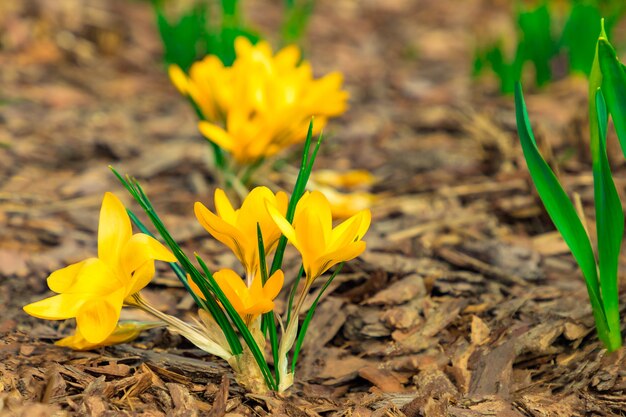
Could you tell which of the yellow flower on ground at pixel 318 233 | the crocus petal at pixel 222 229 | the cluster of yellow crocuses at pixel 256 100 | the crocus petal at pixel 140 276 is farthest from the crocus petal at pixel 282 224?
the cluster of yellow crocuses at pixel 256 100

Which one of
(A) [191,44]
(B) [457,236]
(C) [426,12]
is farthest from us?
(C) [426,12]

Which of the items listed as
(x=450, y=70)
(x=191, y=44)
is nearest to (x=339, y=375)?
(x=191, y=44)

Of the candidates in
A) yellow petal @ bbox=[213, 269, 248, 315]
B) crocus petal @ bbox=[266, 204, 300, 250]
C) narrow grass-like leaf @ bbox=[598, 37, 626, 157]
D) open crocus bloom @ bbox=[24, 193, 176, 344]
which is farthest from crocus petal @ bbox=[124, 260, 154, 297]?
narrow grass-like leaf @ bbox=[598, 37, 626, 157]

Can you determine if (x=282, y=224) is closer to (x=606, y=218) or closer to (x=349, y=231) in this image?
(x=349, y=231)

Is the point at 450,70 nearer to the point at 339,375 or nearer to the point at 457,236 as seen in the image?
the point at 457,236

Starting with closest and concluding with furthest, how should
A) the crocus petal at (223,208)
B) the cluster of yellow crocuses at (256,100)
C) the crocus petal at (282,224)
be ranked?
the crocus petal at (282,224) < the crocus petal at (223,208) < the cluster of yellow crocuses at (256,100)

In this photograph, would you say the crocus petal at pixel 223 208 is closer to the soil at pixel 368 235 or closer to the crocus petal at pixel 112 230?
the crocus petal at pixel 112 230

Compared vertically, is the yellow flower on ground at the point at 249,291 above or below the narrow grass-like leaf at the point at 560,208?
below

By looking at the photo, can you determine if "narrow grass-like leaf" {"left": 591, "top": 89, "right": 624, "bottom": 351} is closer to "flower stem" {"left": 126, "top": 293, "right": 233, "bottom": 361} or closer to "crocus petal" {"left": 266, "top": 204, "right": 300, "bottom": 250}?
"crocus petal" {"left": 266, "top": 204, "right": 300, "bottom": 250}
